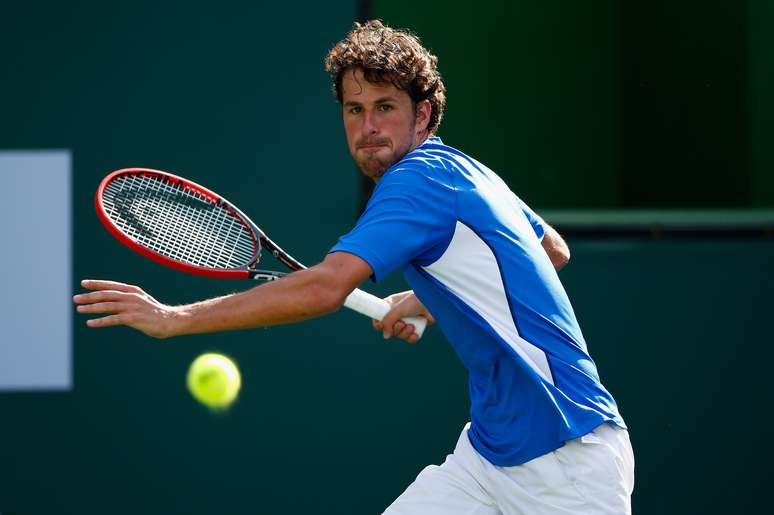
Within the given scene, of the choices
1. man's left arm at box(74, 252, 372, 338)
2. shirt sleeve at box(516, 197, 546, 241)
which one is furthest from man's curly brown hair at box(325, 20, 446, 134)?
man's left arm at box(74, 252, 372, 338)

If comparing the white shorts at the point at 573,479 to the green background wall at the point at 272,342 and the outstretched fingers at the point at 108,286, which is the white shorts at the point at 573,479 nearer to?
the outstretched fingers at the point at 108,286

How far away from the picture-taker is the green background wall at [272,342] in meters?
4.27

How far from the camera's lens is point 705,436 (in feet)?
14.3

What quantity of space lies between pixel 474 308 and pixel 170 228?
992 mm

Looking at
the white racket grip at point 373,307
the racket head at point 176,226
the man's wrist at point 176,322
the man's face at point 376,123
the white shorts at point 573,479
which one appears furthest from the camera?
the racket head at point 176,226

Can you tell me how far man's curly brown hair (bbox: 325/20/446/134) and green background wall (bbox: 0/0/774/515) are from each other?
4.31 ft

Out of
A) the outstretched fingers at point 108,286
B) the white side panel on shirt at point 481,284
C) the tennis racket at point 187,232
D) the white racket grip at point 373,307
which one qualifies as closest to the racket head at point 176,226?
the tennis racket at point 187,232

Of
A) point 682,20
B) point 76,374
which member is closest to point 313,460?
point 76,374

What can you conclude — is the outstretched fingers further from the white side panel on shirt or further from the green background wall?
the green background wall

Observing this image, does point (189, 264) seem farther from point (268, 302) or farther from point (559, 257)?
point (559, 257)

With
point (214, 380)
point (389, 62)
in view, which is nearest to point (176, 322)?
point (389, 62)

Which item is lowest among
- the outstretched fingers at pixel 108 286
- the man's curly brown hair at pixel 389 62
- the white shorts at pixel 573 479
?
the white shorts at pixel 573 479

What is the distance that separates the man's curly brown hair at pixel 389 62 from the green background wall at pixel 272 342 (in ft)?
4.31

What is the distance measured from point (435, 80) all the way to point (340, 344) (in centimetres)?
152
